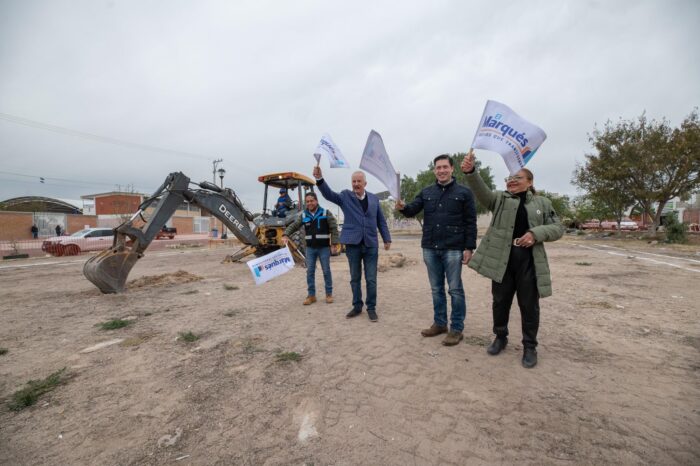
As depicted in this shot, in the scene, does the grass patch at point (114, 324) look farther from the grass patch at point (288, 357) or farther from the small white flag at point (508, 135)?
the small white flag at point (508, 135)

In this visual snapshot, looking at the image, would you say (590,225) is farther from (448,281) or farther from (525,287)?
(525,287)

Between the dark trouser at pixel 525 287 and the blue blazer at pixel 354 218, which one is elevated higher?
the blue blazer at pixel 354 218

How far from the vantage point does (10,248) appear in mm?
18375

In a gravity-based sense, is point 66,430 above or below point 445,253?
below

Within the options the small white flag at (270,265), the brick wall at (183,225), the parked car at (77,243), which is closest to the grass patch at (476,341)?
the small white flag at (270,265)

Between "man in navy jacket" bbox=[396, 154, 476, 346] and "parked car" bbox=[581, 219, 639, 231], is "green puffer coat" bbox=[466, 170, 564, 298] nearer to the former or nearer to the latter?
"man in navy jacket" bbox=[396, 154, 476, 346]

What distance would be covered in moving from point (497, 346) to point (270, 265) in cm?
372

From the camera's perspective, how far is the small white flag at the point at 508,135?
3.17 metres

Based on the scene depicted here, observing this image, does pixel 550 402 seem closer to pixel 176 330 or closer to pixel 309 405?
pixel 309 405

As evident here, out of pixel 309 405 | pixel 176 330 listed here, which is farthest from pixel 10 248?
pixel 309 405

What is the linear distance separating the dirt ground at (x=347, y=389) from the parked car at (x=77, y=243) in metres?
14.2

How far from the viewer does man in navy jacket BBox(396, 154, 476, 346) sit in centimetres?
351

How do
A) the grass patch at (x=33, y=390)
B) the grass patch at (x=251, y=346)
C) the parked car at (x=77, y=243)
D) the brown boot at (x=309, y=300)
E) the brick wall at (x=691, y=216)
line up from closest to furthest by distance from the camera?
1. the grass patch at (x=33, y=390)
2. the grass patch at (x=251, y=346)
3. the brown boot at (x=309, y=300)
4. the parked car at (x=77, y=243)
5. the brick wall at (x=691, y=216)

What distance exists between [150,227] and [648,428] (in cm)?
750
